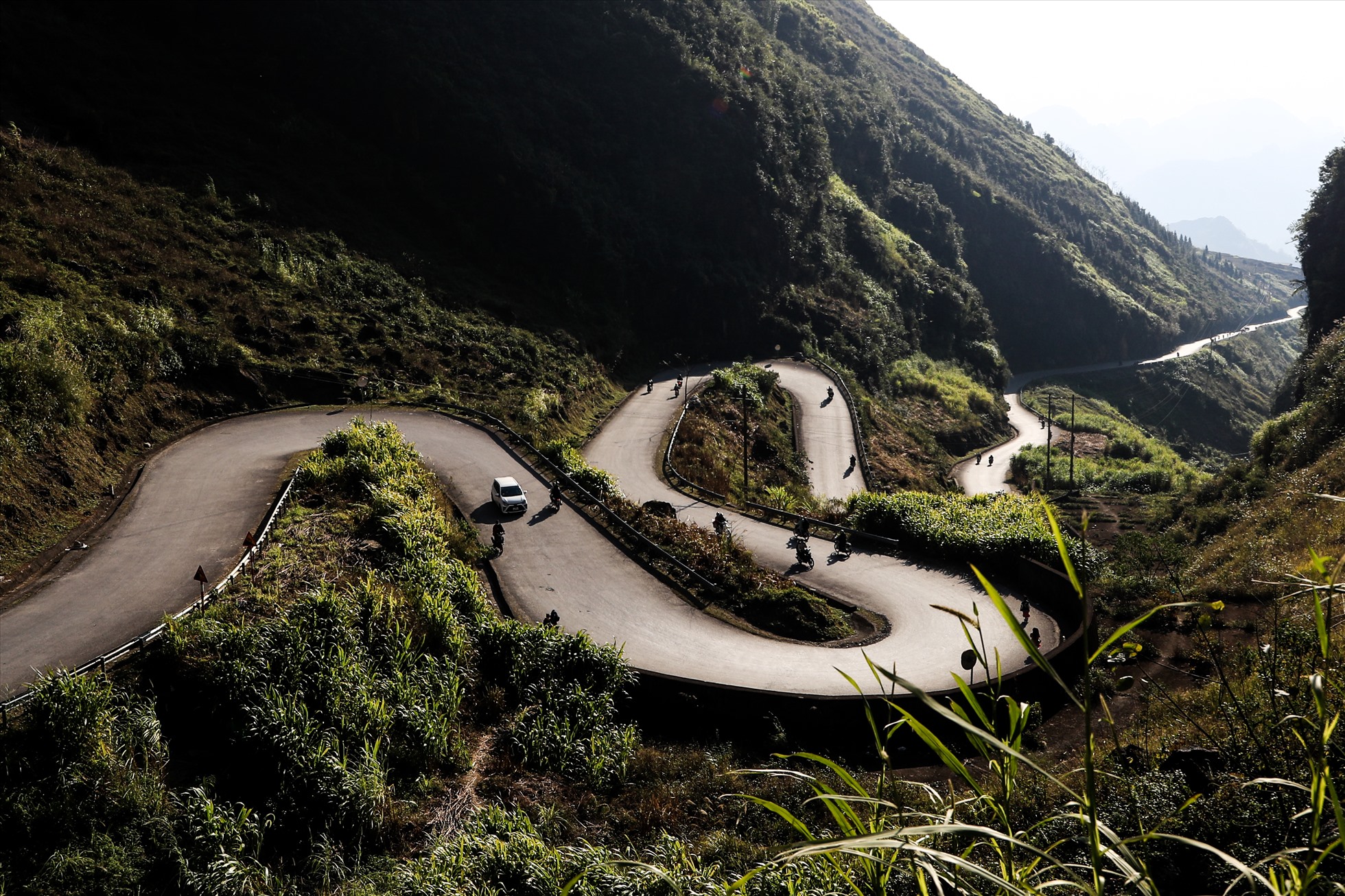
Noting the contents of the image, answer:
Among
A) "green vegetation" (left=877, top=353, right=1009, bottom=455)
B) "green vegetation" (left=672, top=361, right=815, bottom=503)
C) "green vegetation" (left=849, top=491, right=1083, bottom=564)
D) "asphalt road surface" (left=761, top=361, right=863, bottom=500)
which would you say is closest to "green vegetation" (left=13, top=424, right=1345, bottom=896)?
"green vegetation" (left=849, top=491, right=1083, bottom=564)

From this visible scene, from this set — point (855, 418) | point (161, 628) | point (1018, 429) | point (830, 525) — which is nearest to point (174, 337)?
point (161, 628)

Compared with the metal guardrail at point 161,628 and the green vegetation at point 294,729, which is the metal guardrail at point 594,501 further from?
the metal guardrail at point 161,628

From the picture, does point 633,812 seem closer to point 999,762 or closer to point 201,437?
point 999,762

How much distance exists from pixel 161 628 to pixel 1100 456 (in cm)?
6743

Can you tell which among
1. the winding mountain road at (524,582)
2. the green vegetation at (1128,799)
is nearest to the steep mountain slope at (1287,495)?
the green vegetation at (1128,799)

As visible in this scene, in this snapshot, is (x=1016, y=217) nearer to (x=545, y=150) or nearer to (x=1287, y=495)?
(x=545, y=150)

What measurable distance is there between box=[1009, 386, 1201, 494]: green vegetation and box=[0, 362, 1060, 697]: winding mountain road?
22.8 metres

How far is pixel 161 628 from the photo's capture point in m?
13.3

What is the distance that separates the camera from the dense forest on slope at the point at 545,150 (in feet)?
153

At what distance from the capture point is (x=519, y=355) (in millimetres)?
42562

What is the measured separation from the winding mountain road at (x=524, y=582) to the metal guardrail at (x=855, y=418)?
13998 mm

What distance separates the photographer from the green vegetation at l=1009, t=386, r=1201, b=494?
5128 centimetres

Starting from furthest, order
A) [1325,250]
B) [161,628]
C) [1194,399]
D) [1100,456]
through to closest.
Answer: [1194,399], [1100,456], [1325,250], [161,628]

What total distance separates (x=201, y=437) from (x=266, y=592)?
14.6m
